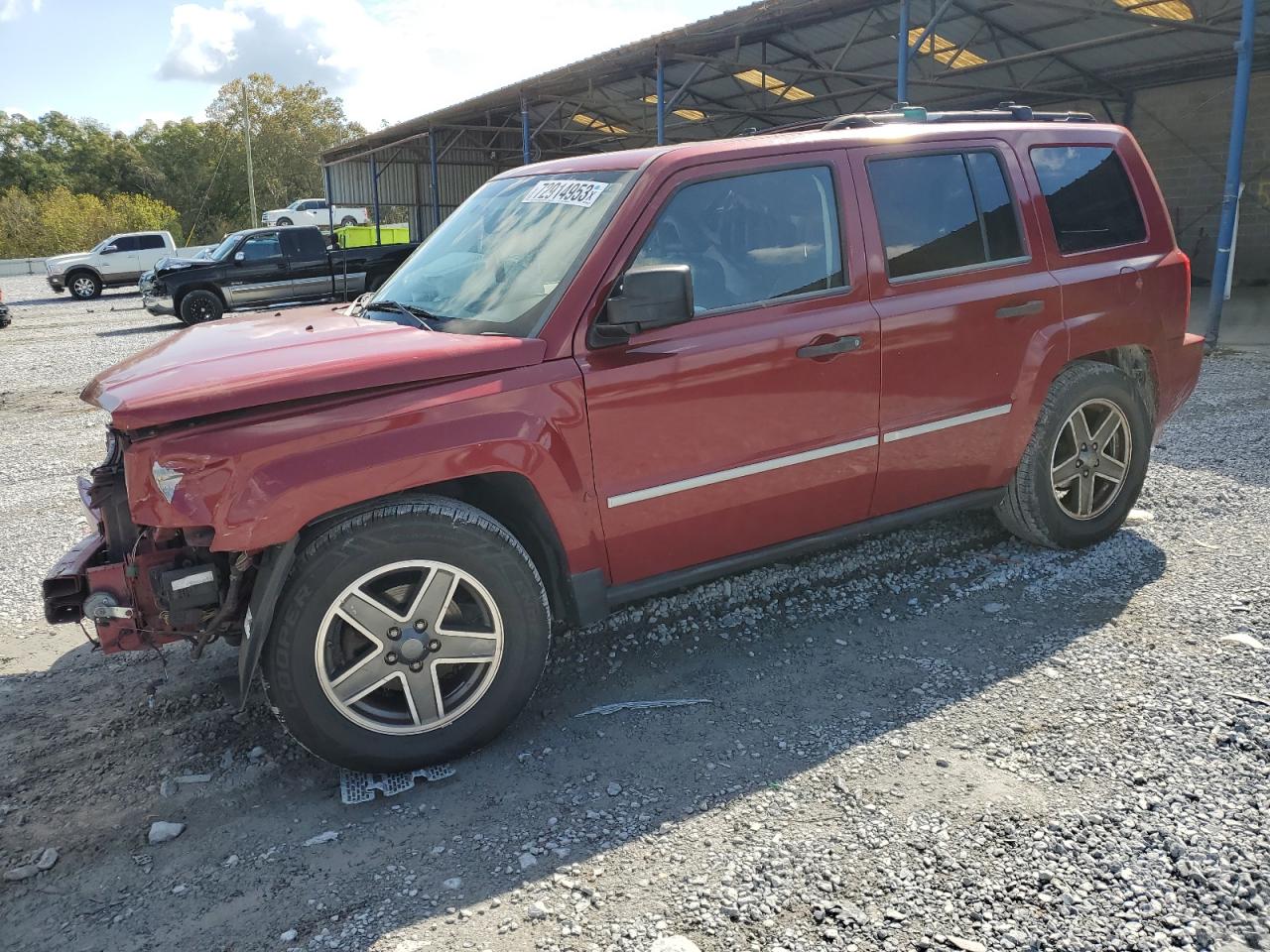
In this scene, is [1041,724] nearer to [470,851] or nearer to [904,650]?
[904,650]

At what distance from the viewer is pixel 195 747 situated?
10.7 ft

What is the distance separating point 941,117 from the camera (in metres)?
4.52

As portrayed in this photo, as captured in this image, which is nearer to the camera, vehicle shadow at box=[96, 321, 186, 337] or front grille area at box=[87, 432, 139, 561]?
front grille area at box=[87, 432, 139, 561]

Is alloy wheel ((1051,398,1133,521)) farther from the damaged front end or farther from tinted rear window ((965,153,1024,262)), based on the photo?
the damaged front end

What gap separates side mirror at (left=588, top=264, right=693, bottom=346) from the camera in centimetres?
302

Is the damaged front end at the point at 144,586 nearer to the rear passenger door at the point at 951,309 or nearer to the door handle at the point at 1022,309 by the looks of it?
the rear passenger door at the point at 951,309

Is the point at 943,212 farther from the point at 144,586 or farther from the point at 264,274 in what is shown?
the point at 264,274

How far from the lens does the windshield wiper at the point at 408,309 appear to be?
3.47 m

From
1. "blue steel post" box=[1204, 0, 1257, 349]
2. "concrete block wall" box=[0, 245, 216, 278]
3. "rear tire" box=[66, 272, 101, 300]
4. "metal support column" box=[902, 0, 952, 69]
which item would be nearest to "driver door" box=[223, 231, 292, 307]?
"rear tire" box=[66, 272, 101, 300]

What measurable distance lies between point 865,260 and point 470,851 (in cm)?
257

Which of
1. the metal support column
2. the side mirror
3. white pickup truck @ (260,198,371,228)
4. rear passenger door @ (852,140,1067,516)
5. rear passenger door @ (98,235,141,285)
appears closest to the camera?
the side mirror

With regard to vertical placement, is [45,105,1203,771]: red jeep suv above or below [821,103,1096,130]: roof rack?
below

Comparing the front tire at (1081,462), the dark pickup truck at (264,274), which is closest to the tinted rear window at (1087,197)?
the front tire at (1081,462)

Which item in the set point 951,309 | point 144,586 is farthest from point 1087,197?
point 144,586
